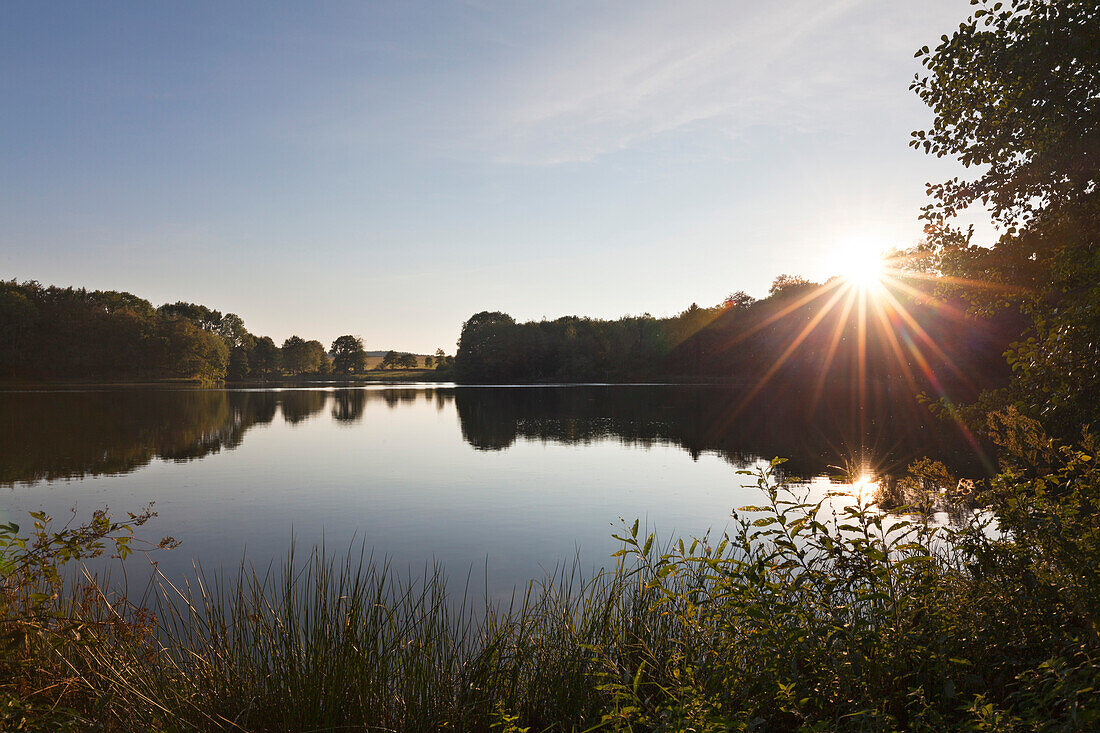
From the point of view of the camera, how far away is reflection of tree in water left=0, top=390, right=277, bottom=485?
19.6m

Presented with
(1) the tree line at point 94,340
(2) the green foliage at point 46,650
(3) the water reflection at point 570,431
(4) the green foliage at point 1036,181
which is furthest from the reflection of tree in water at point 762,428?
(1) the tree line at point 94,340

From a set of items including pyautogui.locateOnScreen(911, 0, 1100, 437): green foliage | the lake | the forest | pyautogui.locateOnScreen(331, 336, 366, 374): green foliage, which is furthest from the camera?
pyautogui.locateOnScreen(331, 336, 366, 374): green foliage

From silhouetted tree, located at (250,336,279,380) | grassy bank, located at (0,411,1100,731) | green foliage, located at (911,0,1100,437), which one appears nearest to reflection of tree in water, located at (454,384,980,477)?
green foliage, located at (911,0,1100,437)

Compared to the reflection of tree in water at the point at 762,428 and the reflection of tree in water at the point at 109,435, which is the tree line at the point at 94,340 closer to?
the reflection of tree in water at the point at 109,435

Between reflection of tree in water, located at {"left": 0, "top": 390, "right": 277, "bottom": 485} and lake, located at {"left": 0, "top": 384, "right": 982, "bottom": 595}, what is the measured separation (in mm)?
123

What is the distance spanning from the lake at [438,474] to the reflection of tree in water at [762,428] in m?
0.14

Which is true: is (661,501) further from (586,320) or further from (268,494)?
(586,320)

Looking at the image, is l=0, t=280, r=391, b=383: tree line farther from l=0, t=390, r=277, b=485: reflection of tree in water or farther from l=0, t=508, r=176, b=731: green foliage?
l=0, t=508, r=176, b=731: green foliage

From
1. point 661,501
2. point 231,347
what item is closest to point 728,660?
point 661,501

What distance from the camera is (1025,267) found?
959 cm

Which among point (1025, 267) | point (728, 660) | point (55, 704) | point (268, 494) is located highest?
point (1025, 267)

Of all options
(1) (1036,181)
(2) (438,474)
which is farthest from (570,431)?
(1) (1036,181)

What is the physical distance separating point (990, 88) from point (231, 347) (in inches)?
5720

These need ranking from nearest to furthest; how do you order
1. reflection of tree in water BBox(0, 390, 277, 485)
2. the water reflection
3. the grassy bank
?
the grassy bank
reflection of tree in water BBox(0, 390, 277, 485)
the water reflection
